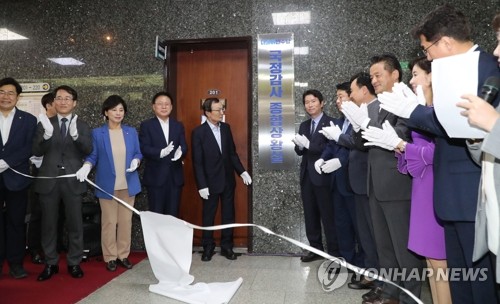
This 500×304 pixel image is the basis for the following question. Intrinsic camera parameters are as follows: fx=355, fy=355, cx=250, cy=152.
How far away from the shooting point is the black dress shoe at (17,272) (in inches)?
108

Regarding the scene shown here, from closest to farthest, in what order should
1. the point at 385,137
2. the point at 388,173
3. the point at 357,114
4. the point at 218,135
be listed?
the point at 385,137 < the point at 388,173 < the point at 357,114 < the point at 218,135

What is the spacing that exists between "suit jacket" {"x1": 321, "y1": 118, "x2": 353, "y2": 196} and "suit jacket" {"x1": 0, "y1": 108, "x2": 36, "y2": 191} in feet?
7.82

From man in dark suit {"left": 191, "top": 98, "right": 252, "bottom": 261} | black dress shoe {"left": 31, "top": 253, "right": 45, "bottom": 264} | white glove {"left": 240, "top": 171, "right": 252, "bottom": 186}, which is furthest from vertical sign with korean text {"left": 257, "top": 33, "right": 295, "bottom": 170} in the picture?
black dress shoe {"left": 31, "top": 253, "right": 45, "bottom": 264}

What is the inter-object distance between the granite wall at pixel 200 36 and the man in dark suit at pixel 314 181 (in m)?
0.26

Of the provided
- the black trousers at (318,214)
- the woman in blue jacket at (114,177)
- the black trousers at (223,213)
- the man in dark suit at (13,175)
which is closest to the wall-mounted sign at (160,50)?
the woman in blue jacket at (114,177)

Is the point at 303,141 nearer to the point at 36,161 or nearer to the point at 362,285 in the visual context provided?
the point at 362,285

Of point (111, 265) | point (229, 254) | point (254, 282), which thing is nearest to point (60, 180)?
point (111, 265)

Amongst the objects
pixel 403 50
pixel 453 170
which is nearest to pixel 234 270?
pixel 453 170

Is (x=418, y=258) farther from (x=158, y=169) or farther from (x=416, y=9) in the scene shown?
(x=416, y=9)

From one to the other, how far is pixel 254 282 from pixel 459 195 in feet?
5.72

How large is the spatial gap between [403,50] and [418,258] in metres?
2.26

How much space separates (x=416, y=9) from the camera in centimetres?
339

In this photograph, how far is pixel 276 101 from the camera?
3551mm

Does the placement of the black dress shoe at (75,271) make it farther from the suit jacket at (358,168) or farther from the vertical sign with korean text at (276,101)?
the suit jacket at (358,168)
